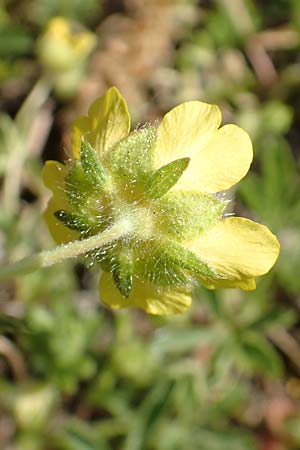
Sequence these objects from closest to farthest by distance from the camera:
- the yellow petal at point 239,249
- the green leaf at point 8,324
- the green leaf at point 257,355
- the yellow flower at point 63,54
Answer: the yellow petal at point 239,249 < the green leaf at point 8,324 < the green leaf at point 257,355 < the yellow flower at point 63,54

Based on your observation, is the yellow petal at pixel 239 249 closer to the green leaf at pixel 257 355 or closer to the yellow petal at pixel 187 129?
the yellow petal at pixel 187 129

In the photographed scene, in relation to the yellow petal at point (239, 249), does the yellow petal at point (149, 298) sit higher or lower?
lower

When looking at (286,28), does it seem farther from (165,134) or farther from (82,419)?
(165,134)

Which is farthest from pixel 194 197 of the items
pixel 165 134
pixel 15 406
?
pixel 15 406

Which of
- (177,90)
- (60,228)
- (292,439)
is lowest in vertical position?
(292,439)

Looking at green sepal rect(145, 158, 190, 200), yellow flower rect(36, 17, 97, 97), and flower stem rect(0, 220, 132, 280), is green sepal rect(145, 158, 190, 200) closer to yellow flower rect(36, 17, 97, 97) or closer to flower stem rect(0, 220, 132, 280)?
flower stem rect(0, 220, 132, 280)

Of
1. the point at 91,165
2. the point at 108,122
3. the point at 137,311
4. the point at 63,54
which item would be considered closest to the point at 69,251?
the point at 91,165

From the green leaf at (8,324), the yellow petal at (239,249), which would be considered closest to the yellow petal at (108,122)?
the yellow petal at (239,249)

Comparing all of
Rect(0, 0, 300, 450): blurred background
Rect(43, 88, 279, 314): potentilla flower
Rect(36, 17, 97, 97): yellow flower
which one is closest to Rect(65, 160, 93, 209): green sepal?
Rect(43, 88, 279, 314): potentilla flower
